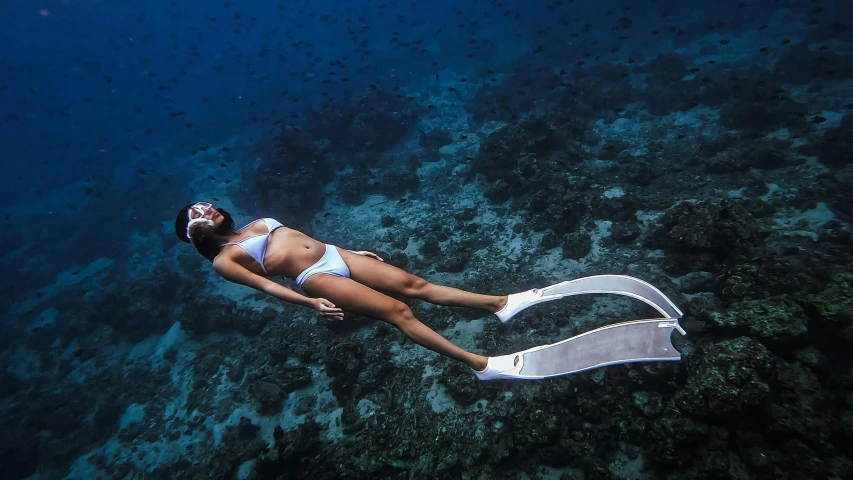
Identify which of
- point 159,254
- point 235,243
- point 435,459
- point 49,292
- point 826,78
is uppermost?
point 235,243

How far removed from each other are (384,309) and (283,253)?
1396 mm

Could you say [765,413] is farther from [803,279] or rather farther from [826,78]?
[826,78]

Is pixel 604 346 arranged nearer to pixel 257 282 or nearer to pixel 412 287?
pixel 412 287

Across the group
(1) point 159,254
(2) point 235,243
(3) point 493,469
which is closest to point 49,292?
(1) point 159,254

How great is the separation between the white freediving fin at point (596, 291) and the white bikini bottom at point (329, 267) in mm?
2075

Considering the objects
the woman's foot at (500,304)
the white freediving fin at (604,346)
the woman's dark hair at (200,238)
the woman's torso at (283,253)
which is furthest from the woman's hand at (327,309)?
the woman's foot at (500,304)

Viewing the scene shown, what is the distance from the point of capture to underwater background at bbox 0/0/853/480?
4.65 m

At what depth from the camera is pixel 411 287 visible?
454 centimetres

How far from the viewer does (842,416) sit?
4.06m

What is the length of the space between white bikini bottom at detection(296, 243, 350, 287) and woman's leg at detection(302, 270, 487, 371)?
5.5 inches

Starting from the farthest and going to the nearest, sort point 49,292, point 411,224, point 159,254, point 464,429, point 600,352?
point 49,292 < point 159,254 < point 411,224 < point 464,429 < point 600,352

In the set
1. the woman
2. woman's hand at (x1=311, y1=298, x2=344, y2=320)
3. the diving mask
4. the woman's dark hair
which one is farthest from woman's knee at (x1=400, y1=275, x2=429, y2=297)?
the diving mask

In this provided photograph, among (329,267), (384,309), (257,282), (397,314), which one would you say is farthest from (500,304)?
(257,282)

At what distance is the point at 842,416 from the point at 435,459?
16.8 feet
